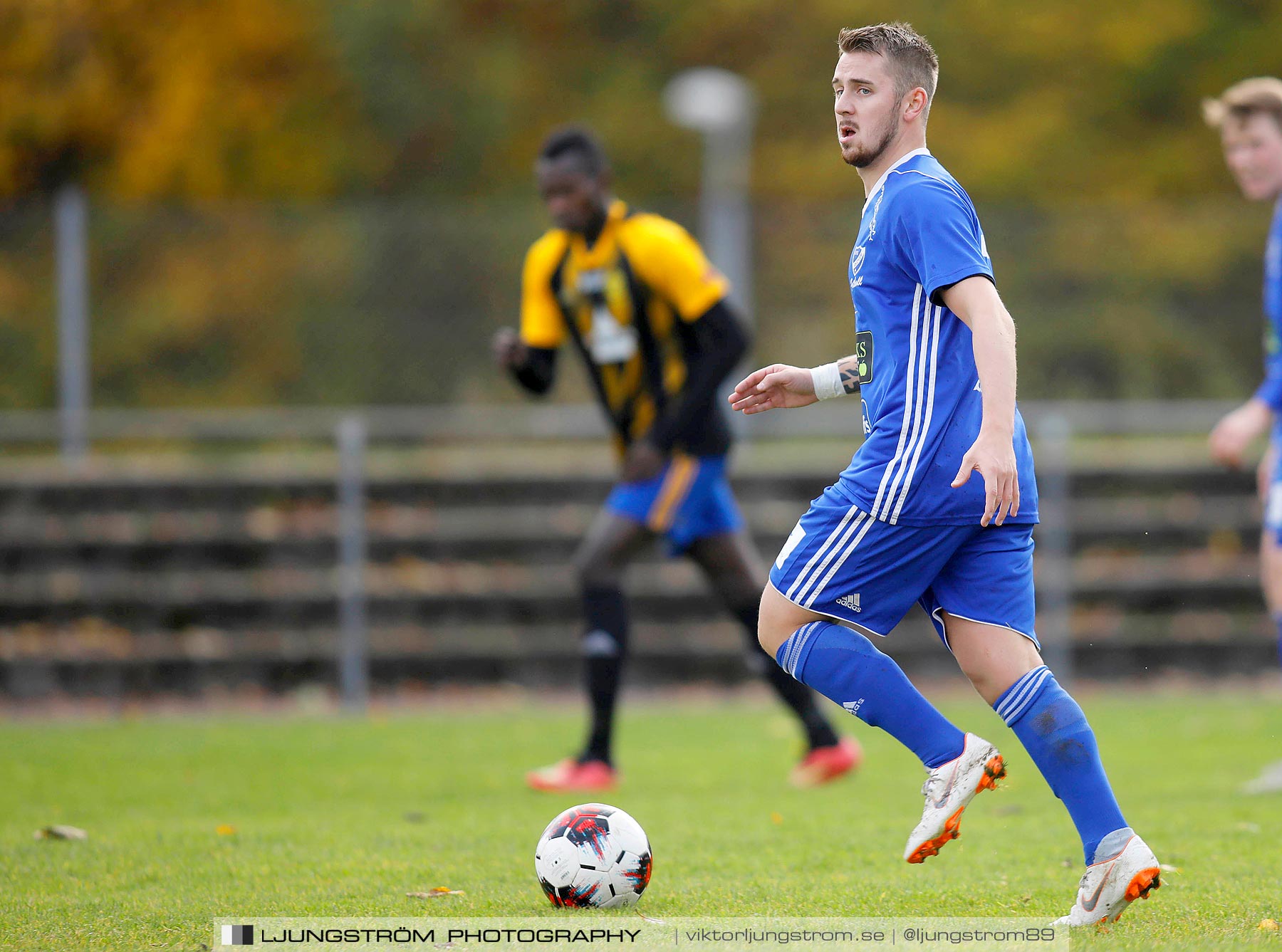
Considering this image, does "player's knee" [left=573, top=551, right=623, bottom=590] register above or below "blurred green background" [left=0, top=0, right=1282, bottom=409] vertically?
below

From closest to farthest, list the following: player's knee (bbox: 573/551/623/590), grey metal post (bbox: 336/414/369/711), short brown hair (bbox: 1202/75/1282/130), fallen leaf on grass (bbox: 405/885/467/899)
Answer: fallen leaf on grass (bbox: 405/885/467/899) < short brown hair (bbox: 1202/75/1282/130) < player's knee (bbox: 573/551/623/590) < grey metal post (bbox: 336/414/369/711)

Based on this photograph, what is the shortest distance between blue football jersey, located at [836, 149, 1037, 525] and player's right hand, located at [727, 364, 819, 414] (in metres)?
0.26

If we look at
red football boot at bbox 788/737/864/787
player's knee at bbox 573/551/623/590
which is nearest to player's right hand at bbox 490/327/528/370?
player's knee at bbox 573/551/623/590

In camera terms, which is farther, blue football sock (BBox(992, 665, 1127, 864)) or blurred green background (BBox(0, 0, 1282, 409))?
blurred green background (BBox(0, 0, 1282, 409))

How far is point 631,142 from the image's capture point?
705 inches

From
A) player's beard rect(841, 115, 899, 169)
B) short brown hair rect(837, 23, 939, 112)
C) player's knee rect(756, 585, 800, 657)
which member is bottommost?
player's knee rect(756, 585, 800, 657)

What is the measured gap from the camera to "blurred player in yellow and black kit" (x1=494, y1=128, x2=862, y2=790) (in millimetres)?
6453

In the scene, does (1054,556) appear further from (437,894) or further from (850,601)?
(437,894)

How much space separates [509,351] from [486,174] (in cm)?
1138

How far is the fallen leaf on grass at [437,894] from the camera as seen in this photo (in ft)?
13.0

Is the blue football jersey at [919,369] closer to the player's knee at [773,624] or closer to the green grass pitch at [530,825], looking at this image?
the player's knee at [773,624]

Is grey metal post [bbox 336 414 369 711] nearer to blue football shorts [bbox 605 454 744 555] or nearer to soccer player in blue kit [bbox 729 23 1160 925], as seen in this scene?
blue football shorts [bbox 605 454 744 555]

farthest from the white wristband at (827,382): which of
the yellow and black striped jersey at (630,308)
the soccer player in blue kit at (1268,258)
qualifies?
the yellow and black striped jersey at (630,308)

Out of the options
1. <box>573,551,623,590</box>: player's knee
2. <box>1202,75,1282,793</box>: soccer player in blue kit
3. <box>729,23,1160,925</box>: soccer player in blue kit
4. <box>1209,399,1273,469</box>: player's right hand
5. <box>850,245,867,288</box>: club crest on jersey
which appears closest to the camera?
<box>729,23,1160,925</box>: soccer player in blue kit
